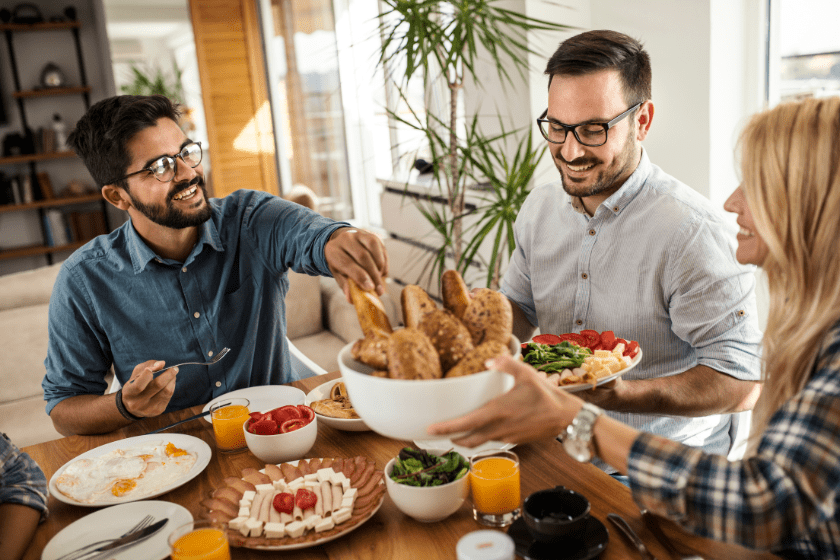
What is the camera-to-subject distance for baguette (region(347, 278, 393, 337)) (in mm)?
820

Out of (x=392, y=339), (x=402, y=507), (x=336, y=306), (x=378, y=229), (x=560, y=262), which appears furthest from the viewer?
(x=378, y=229)

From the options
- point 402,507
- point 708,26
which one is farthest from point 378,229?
point 402,507

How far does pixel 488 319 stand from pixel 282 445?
1.99ft

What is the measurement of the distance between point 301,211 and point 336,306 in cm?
193

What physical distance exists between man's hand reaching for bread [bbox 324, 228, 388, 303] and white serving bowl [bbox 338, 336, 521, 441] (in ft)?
1.23

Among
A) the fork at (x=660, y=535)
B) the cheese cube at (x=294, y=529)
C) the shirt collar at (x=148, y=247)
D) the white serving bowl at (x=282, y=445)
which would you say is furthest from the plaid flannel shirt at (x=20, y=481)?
the fork at (x=660, y=535)

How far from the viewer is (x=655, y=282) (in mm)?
1592

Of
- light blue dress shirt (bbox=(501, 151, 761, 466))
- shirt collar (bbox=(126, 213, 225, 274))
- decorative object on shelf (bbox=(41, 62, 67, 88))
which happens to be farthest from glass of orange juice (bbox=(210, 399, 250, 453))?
decorative object on shelf (bbox=(41, 62, 67, 88))

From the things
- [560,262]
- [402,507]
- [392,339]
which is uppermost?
[392,339]

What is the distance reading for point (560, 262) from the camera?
182cm

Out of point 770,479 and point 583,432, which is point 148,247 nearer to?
point 583,432

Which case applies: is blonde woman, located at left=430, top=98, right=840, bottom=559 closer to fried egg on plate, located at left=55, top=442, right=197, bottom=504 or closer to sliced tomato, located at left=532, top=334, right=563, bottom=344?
sliced tomato, located at left=532, top=334, right=563, bottom=344

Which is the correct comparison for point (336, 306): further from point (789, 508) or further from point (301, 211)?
point (789, 508)

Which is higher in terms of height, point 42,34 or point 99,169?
point 42,34
